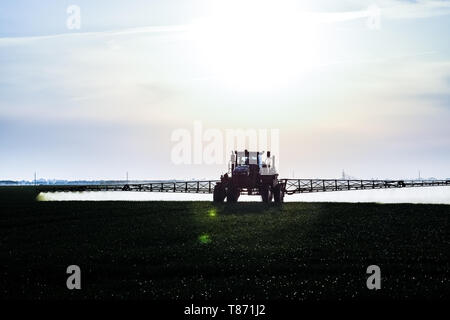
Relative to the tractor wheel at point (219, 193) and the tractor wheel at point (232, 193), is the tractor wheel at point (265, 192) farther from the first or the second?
the tractor wheel at point (219, 193)

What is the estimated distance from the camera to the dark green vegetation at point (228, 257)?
41.8 feet

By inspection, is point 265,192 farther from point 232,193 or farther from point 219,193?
point 219,193

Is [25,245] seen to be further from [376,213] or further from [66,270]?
[376,213]

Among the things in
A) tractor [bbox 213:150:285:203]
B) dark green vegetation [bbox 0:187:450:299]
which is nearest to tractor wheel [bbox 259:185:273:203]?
tractor [bbox 213:150:285:203]

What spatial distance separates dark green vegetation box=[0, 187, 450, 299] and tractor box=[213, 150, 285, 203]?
15.1 m

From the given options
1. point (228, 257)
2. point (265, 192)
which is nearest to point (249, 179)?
point (265, 192)

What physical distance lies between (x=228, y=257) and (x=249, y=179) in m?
26.4

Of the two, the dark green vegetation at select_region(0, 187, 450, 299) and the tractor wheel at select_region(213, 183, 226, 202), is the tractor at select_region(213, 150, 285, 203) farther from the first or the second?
the dark green vegetation at select_region(0, 187, 450, 299)

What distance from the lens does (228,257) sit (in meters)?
16.8

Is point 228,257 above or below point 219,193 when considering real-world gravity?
below

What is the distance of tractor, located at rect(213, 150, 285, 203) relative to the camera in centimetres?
4328

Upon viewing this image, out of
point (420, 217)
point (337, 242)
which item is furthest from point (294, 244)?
point (420, 217)

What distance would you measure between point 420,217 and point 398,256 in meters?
13.2

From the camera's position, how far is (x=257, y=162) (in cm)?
4434
